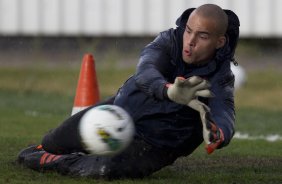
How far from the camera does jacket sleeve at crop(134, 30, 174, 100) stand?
684 centimetres

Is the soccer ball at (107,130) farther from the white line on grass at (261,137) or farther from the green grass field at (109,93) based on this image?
the white line on grass at (261,137)

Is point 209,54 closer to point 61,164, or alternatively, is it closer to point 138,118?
point 138,118

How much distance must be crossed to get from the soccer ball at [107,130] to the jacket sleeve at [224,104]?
0.61m

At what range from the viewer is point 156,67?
713cm

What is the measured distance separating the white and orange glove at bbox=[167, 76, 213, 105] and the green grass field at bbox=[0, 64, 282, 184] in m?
0.91

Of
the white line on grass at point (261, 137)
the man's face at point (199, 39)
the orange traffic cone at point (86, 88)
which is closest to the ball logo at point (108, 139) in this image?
the man's face at point (199, 39)

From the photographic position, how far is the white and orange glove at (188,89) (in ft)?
21.1

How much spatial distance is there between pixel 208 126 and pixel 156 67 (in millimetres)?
733

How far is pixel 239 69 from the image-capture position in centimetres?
1516

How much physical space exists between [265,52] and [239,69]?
2446 millimetres

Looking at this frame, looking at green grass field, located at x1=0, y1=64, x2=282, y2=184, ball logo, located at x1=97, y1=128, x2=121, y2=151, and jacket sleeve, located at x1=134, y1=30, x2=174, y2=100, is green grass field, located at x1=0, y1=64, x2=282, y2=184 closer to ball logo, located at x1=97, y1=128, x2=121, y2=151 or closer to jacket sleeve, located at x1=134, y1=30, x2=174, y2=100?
ball logo, located at x1=97, y1=128, x2=121, y2=151

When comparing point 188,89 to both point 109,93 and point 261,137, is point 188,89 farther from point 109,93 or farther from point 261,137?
point 109,93

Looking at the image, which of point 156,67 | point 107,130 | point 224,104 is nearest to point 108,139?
point 107,130

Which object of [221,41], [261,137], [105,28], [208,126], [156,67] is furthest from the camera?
[105,28]
